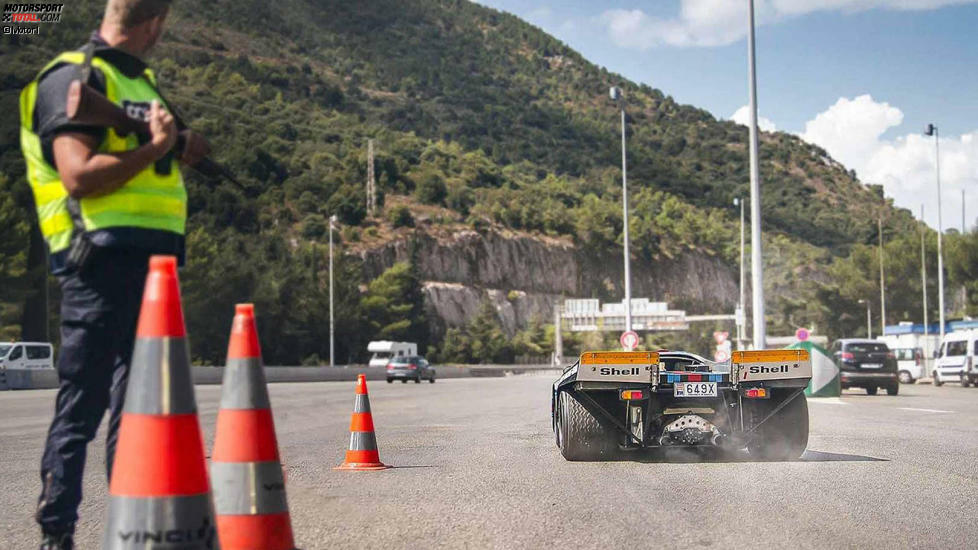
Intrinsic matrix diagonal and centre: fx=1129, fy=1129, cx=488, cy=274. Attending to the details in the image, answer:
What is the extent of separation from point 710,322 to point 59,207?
136 m

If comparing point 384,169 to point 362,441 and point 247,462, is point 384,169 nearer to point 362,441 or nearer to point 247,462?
point 362,441

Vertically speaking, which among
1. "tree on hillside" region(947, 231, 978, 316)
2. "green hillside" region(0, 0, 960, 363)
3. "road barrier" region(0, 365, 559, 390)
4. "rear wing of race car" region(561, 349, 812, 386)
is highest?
"green hillside" region(0, 0, 960, 363)

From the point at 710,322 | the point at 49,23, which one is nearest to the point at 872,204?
the point at 710,322

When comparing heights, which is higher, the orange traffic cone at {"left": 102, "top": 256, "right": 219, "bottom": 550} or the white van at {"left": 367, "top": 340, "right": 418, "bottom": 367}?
the orange traffic cone at {"left": 102, "top": 256, "right": 219, "bottom": 550}

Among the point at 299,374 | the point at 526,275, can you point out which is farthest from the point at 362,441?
the point at 526,275

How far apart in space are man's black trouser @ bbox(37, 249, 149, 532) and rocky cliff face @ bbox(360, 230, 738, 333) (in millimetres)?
103341

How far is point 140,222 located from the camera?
13.7ft

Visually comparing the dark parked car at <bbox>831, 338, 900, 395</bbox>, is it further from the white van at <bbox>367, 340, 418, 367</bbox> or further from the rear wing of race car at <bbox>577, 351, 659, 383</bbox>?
the white van at <bbox>367, 340, 418, 367</bbox>

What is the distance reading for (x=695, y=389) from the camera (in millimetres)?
10633

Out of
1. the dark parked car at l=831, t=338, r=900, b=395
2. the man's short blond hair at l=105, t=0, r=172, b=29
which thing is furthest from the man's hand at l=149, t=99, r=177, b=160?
the dark parked car at l=831, t=338, r=900, b=395

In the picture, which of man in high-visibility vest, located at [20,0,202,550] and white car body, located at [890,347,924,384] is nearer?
man in high-visibility vest, located at [20,0,202,550]

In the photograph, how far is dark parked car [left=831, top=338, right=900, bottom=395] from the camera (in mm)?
32219

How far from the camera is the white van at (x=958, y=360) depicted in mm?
41781

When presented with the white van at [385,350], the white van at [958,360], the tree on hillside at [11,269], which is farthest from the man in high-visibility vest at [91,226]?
the white van at [385,350]
